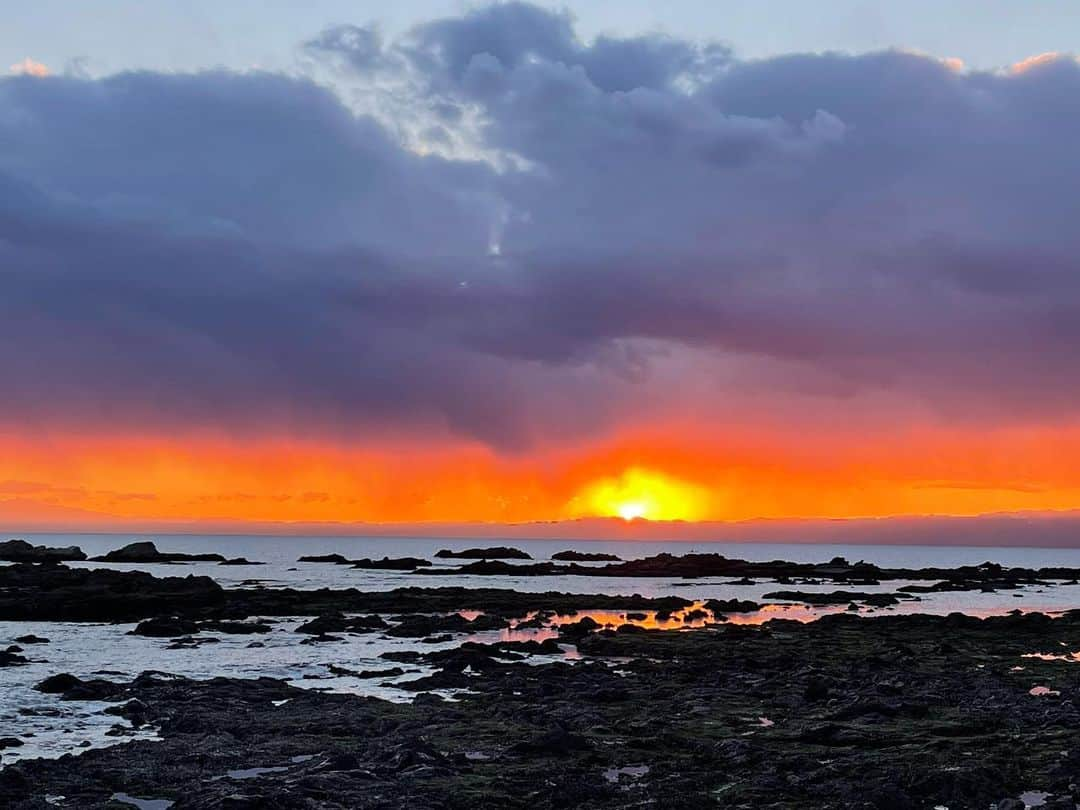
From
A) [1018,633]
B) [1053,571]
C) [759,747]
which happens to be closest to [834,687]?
[759,747]

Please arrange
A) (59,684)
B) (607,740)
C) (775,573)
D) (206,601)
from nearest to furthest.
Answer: (607,740)
(59,684)
(206,601)
(775,573)

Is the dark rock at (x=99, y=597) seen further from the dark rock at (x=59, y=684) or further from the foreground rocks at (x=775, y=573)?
the foreground rocks at (x=775, y=573)

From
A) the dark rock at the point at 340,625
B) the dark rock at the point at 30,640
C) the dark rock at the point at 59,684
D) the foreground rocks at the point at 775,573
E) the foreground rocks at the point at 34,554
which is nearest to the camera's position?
the dark rock at the point at 59,684

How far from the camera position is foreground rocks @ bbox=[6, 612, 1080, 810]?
1712cm

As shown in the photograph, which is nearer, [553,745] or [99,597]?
[553,745]

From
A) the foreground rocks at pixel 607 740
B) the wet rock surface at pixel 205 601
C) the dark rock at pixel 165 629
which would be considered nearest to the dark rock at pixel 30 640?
the dark rock at pixel 165 629

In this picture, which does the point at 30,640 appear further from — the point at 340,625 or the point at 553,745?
the point at 553,745

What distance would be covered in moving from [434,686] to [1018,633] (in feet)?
119

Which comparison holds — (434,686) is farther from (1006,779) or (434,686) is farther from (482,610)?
(482,610)

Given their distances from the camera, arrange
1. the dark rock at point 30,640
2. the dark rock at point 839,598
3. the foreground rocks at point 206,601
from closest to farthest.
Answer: the dark rock at point 30,640, the foreground rocks at point 206,601, the dark rock at point 839,598

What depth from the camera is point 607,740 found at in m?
22.0

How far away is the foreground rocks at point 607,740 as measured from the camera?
1712 cm

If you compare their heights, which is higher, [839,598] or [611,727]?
[611,727]

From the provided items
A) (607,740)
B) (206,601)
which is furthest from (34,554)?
(607,740)
